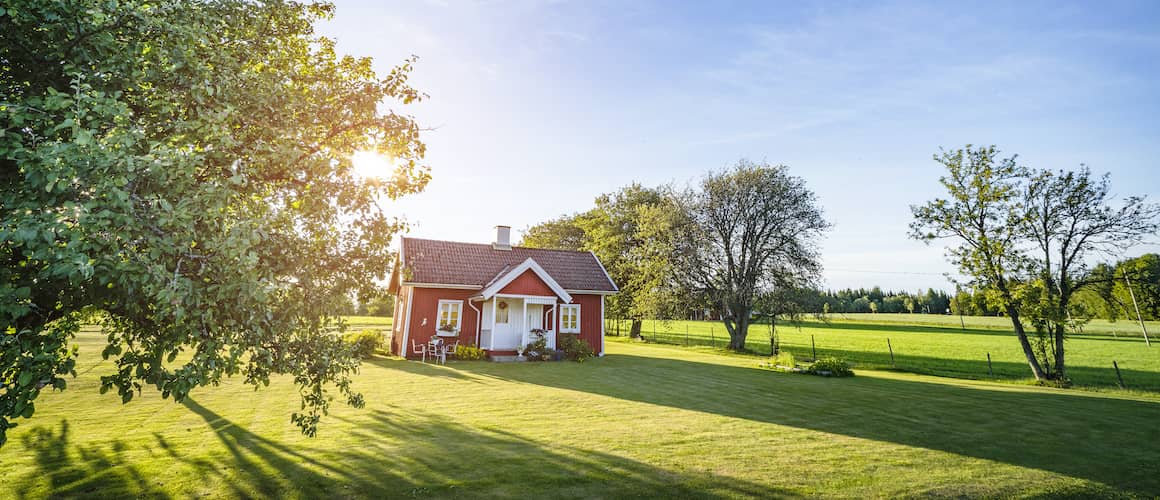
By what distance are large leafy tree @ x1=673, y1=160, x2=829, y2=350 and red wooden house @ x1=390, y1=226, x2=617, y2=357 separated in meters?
8.80

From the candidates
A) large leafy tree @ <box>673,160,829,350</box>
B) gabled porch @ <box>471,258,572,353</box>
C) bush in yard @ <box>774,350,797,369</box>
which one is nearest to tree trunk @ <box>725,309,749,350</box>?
large leafy tree @ <box>673,160,829,350</box>

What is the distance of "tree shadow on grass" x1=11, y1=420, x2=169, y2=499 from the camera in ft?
16.3

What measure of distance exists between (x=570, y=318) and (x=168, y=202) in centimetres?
1908

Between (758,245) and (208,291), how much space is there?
2806 cm

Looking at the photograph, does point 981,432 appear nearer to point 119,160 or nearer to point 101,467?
point 119,160

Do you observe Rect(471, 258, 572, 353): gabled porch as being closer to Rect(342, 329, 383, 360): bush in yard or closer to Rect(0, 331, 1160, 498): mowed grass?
Rect(342, 329, 383, 360): bush in yard

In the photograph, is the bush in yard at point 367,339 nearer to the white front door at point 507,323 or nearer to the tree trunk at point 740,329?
the white front door at point 507,323

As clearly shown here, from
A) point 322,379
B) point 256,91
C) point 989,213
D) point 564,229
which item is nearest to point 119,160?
point 256,91

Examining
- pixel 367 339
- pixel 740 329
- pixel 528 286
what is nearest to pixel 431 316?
pixel 367 339

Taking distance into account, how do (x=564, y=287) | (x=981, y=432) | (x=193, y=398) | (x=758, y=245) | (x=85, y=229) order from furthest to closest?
(x=758, y=245), (x=564, y=287), (x=193, y=398), (x=981, y=432), (x=85, y=229)

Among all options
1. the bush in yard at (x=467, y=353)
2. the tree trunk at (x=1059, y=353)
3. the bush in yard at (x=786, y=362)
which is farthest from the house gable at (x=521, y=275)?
the tree trunk at (x=1059, y=353)

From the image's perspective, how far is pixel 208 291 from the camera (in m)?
3.73

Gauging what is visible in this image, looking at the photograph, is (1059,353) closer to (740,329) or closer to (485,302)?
(740,329)

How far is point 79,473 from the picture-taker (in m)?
5.46
